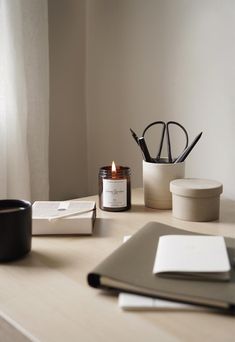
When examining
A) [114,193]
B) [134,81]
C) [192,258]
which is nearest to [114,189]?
[114,193]

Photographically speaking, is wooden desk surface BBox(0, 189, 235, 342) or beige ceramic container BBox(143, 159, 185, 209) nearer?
wooden desk surface BBox(0, 189, 235, 342)

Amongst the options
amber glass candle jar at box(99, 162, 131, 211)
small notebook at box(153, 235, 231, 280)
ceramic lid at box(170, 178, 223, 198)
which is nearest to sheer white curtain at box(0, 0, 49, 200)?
amber glass candle jar at box(99, 162, 131, 211)

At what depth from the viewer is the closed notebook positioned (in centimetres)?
47

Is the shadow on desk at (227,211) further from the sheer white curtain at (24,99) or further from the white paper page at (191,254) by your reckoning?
the sheer white curtain at (24,99)

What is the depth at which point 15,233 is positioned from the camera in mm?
605

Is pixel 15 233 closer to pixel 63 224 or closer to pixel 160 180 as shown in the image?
pixel 63 224

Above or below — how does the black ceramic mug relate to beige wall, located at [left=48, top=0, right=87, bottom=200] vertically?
below

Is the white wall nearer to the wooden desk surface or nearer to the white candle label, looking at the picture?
the white candle label

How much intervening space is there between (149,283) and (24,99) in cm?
82

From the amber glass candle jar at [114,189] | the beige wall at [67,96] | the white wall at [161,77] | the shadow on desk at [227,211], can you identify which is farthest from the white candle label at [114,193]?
the beige wall at [67,96]

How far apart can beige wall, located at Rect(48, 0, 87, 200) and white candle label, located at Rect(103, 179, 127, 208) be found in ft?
1.71

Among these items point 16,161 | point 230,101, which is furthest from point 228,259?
point 16,161

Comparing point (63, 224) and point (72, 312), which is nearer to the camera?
point (72, 312)

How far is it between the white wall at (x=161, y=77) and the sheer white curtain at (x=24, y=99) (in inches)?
8.8
